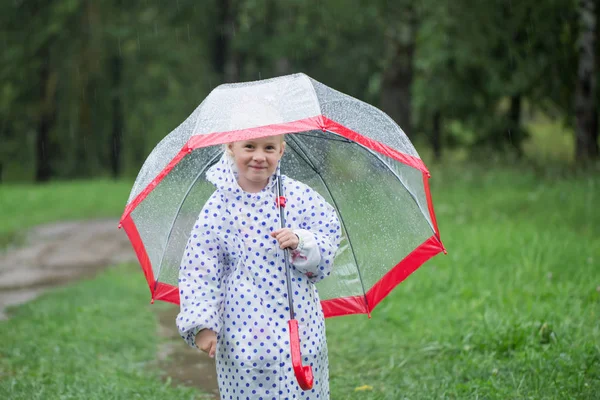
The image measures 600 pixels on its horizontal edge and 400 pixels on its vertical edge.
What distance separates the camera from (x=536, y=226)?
8.59m

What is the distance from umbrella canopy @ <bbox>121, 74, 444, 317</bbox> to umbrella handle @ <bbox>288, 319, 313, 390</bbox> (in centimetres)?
70

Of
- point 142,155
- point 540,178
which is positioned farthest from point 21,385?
point 142,155

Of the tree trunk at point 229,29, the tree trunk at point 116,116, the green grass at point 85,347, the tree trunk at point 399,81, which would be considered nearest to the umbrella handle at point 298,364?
the green grass at point 85,347

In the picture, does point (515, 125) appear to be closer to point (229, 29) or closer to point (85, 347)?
point (229, 29)

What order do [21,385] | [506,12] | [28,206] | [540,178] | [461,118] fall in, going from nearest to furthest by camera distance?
[21,385]
[540,178]
[506,12]
[28,206]
[461,118]

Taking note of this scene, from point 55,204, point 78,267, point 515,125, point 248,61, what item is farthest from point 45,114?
point 78,267

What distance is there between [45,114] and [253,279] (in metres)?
23.5

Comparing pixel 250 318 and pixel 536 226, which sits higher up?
pixel 250 318

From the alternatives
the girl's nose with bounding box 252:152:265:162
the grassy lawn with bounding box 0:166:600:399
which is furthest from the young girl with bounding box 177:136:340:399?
the grassy lawn with bounding box 0:166:600:399

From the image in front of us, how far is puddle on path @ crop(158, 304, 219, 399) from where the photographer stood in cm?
532

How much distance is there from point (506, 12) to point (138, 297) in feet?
28.6

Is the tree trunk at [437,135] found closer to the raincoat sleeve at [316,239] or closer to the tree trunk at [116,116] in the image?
the tree trunk at [116,116]

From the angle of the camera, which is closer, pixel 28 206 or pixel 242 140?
pixel 242 140

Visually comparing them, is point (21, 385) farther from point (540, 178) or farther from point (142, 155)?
point (142, 155)
